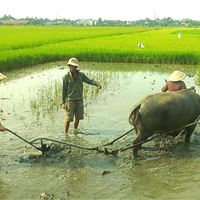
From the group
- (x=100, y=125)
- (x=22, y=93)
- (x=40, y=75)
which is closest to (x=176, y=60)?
→ (x=40, y=75)

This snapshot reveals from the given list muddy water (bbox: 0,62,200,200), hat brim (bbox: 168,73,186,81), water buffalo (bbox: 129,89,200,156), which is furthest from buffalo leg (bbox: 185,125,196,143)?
hat brim (bbox: 168,73,186,81)

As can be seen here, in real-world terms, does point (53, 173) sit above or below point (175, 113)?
below

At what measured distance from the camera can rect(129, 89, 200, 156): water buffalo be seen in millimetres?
5382

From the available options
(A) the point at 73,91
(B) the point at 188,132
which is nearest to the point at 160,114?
(B) the point at 188,132

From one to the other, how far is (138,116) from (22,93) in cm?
611

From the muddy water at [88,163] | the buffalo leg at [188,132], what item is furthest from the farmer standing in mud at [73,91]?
the buffalo leg at [188,132]

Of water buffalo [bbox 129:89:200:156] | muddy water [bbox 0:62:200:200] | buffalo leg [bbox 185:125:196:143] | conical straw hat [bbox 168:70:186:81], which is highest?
conical straw hat [bbox 168:70:186:81]

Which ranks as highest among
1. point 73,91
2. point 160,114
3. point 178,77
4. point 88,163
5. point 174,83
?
point 178,77

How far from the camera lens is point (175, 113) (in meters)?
5.54

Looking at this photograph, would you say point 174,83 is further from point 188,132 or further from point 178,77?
point 188,132

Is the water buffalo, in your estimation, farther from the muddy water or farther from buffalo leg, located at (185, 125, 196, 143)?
the muddy water

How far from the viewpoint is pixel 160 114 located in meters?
5.41

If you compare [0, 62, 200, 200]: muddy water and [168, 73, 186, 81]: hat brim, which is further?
[168, 73, 186, 81]: hat brim

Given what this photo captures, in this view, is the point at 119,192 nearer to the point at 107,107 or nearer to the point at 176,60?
the point at 107,107
